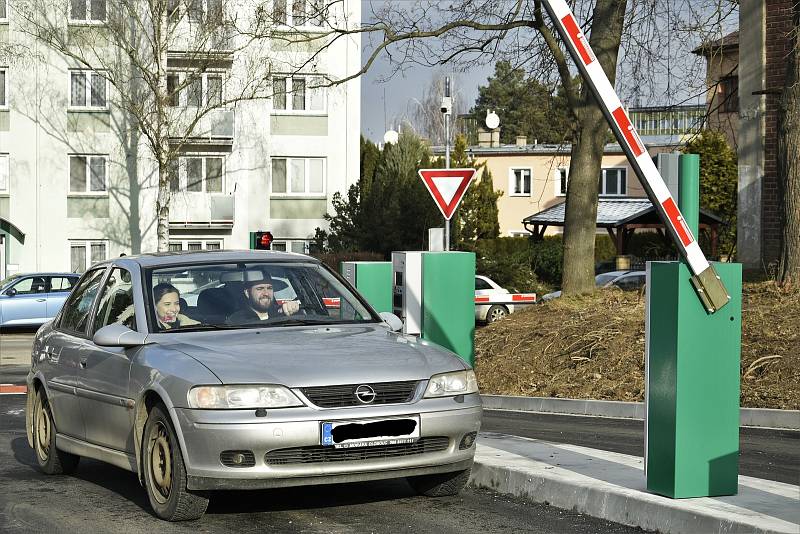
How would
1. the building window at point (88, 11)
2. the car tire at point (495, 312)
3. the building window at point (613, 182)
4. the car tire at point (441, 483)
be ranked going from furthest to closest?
the building window at point (613, 182)
the building window at point (88, 11)
the car tire at point (495, 312)
the car tire at point (441, 483)

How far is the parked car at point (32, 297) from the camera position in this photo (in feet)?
109

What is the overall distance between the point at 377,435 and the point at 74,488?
2646mm

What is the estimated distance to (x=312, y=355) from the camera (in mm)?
7227

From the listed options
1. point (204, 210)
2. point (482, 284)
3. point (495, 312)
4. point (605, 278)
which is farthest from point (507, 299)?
point (204, 210)

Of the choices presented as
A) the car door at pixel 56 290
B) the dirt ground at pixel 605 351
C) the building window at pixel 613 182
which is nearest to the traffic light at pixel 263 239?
the car door at pixel 56 290

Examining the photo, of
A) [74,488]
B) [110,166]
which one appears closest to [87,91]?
[110,166]

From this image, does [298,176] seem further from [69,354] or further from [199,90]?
[69,354]

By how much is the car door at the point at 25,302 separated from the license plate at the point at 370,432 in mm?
27623

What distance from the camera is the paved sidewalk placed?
6273 mm

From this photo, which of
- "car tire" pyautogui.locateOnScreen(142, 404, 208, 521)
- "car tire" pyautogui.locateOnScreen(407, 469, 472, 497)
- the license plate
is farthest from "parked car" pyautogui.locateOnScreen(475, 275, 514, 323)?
the license plate

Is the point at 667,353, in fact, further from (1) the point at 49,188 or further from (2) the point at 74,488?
(1) the point at 49,188

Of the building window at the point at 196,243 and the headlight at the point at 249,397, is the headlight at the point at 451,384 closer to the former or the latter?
the headlight at the point at 249,397

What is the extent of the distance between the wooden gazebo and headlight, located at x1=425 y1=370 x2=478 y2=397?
40.4 metres

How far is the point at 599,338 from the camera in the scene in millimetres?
16125
